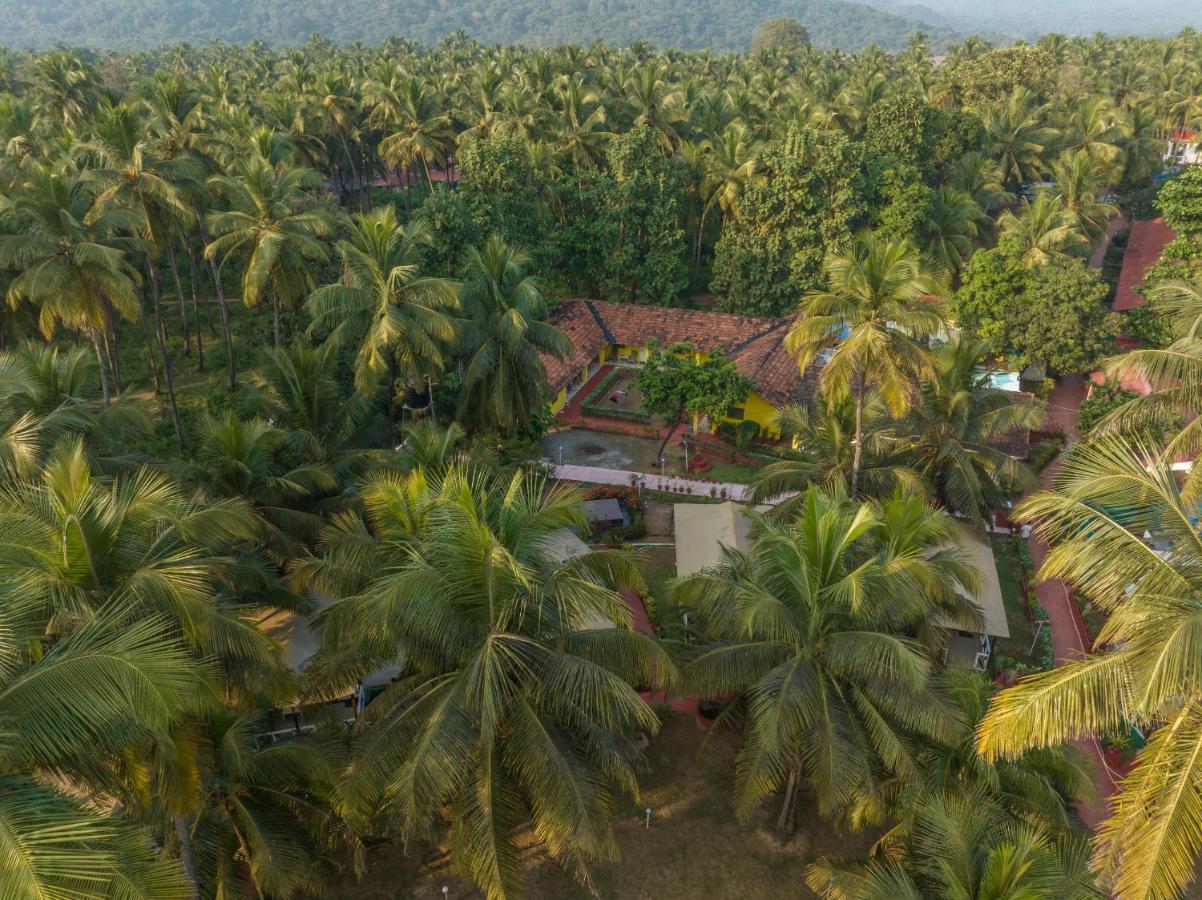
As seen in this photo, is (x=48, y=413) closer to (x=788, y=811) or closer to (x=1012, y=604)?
(x=788, y=811)

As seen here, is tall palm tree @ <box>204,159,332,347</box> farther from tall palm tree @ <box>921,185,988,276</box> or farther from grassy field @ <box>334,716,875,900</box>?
tall palm tree @ <box>921,185,988,276</box>

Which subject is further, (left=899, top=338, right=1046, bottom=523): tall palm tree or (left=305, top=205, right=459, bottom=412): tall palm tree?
(left=305, top=205, right=459, bottom=412): tall palm tree

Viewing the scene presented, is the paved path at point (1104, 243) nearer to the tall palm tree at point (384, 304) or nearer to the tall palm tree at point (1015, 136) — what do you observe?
the tall palm tree at point (1015, 136)

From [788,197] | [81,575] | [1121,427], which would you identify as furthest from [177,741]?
[788,197]

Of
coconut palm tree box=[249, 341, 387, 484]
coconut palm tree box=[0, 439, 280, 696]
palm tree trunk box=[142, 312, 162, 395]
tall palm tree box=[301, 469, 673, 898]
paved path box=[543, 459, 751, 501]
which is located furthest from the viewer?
palm tree trunk box=[142, 312, 162, 395]

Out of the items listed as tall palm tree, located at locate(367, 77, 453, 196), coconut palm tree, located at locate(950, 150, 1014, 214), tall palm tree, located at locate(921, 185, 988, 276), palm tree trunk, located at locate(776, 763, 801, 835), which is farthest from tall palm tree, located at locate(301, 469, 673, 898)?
coconut palm tree, located at locate(950, 150, 1014, 214)

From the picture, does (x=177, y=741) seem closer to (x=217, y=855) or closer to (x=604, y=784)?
(x=217, y=855)

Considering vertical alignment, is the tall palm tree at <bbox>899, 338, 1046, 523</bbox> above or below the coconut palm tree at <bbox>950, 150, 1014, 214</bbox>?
below
